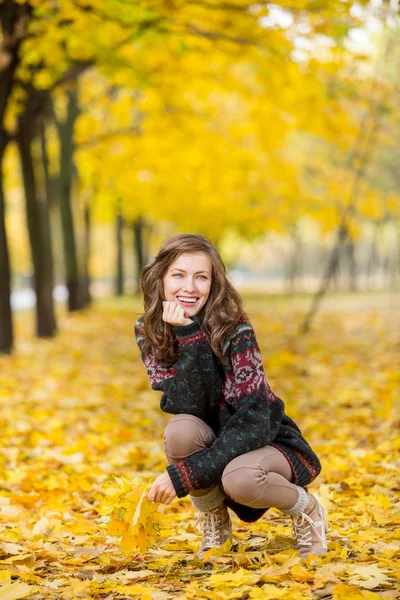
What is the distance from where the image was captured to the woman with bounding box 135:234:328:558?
291 centimetres

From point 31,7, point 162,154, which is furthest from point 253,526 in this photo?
point 162,154

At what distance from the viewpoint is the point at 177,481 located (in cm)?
289

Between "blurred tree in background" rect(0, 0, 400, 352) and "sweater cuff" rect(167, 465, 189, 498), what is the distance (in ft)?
14.5

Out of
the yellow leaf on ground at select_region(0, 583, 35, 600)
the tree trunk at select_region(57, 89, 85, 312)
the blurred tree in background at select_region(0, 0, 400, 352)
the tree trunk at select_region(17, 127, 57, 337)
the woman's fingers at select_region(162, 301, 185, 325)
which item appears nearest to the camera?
the yellow leaf on ground at select_region(0, 583, 35, 600)

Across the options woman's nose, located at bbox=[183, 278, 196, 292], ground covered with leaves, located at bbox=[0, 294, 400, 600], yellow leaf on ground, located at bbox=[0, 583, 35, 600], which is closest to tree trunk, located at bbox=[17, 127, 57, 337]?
ground covered with leaves, located at bbox=[0, 294, 400, 600]

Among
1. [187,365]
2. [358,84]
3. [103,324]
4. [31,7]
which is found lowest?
[103,324]

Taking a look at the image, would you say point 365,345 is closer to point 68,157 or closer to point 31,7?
point 31,7

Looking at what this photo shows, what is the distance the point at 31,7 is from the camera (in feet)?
28.7

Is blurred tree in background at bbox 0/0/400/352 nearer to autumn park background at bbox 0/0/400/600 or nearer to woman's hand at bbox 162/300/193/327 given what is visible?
autumn park background at bbox 0/0/400/600

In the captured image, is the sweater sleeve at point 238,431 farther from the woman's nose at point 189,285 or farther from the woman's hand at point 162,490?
the woman's nose at point 189,285

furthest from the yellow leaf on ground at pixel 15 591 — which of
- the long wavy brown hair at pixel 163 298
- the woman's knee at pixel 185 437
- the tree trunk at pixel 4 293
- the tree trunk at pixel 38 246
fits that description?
the tree trunk at pixel 38 246

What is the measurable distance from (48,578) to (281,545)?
103 centimetres

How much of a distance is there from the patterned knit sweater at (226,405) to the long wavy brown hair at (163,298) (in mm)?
58

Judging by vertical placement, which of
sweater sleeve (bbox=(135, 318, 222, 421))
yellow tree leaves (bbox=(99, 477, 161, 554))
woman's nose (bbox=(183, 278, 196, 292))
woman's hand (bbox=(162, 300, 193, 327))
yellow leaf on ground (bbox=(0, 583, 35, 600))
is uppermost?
woman's nose (bbox=(183, 278, 196, 292))
